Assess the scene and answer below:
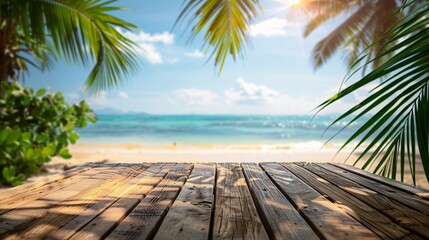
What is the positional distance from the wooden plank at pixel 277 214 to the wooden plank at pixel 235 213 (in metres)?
0.03

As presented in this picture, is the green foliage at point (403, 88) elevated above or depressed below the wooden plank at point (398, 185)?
above

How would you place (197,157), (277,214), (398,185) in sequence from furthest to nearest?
(197,157), (398,185), (277,214)

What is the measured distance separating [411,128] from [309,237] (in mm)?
857

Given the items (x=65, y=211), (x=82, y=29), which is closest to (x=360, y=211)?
(x=65, y=211)

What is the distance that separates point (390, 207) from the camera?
1.15 metres

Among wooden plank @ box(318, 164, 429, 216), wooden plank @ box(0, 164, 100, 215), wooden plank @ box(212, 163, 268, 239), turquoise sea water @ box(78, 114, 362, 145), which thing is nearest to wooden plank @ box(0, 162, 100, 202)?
wooden plank @ box(0, 164, 100, 215)

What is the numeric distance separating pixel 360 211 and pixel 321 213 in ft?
0.52

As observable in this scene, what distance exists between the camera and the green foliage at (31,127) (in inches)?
143

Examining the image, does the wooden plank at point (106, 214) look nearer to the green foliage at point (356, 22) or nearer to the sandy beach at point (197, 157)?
the sandy beach at point (197, 157)

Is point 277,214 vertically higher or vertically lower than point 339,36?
lower

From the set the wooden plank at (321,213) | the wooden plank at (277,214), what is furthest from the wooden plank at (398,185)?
the wooden plank at (277,214)

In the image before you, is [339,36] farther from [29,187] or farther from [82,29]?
[29,187]

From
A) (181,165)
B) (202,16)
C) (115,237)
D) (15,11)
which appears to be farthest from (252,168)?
(15,11)

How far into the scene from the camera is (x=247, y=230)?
909 mm
